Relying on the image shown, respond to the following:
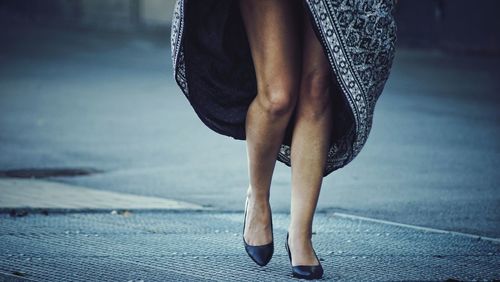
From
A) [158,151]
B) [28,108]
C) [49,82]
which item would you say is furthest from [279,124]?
[49,82]

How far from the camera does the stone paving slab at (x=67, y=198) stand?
18.4 ft

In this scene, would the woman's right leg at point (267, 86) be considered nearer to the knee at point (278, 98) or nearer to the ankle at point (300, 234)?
the knee at point (278, 98)

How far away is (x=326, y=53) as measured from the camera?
3.65 metres

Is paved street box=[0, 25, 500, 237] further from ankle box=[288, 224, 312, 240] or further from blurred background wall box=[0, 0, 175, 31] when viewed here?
blurred background wall box=[0, 0, 175, 31]

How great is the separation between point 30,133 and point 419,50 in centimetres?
1419

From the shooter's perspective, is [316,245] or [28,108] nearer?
[316,245]

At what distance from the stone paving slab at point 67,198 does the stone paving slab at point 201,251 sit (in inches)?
13.9

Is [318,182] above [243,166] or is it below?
above

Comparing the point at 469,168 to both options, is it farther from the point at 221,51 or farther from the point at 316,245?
the point at 221,51

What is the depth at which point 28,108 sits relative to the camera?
11.1m

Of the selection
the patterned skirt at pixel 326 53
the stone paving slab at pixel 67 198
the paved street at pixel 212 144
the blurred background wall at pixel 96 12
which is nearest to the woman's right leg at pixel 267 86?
the patterned skirt at pixel 326 53

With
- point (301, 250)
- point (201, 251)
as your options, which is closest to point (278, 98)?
point (301, 250)

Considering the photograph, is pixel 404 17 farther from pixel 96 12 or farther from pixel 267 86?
pixel 267 86

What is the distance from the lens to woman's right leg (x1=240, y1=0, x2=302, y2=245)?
12.0 ft
